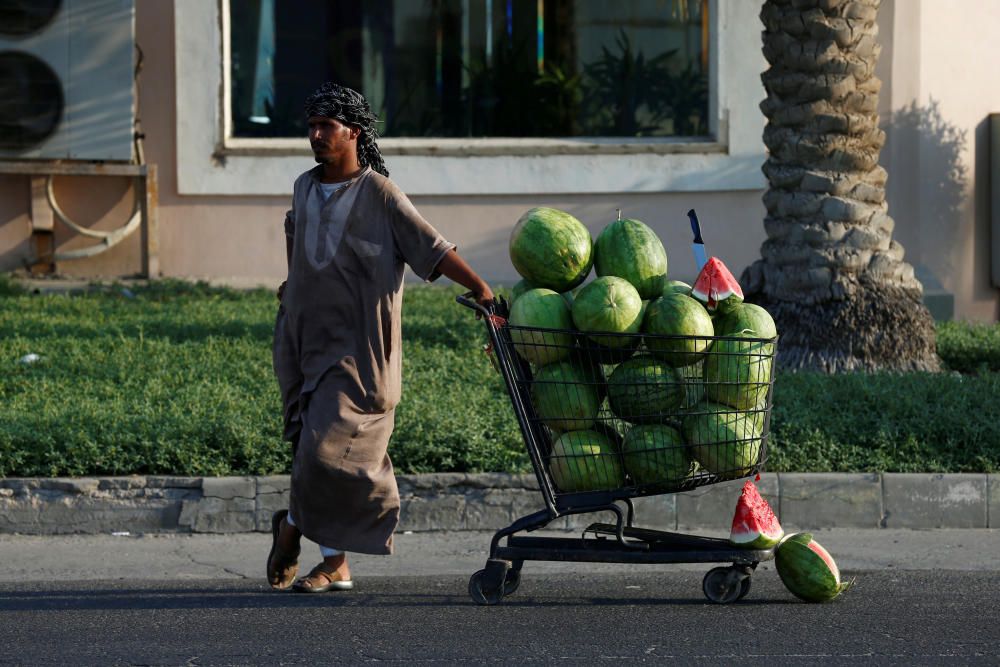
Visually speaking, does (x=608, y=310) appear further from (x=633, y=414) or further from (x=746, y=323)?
(x=746, y=323)

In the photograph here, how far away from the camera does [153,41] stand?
41.2 feet

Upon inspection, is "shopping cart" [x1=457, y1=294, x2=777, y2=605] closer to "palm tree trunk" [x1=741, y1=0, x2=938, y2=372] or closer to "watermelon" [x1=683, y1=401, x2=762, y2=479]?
"watermelon" [x1=683, y1=401, x2=762, y2=479]

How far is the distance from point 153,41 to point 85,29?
59cm

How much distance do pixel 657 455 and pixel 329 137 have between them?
1689 mm

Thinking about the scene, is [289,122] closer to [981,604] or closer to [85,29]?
[85,29]

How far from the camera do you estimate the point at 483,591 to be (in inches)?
213

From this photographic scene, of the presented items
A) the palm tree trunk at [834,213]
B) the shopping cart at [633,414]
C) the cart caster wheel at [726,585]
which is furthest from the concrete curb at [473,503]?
the palm tree trunk at [834,213]

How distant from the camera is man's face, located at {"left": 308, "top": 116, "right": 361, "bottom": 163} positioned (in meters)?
5.31

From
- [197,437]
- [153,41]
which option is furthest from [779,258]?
[153,41]

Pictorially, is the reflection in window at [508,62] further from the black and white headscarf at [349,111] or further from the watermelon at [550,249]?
the watermelon at [550,249]

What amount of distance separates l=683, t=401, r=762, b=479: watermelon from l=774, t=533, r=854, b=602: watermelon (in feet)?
1.38

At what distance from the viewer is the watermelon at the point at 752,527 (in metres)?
5.22

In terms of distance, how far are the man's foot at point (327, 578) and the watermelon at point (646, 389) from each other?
4.29ft

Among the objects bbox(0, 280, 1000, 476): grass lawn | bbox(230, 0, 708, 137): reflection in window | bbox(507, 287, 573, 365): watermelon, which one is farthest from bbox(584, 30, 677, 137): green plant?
bbox(507, 287, 573, 365): watermelon
